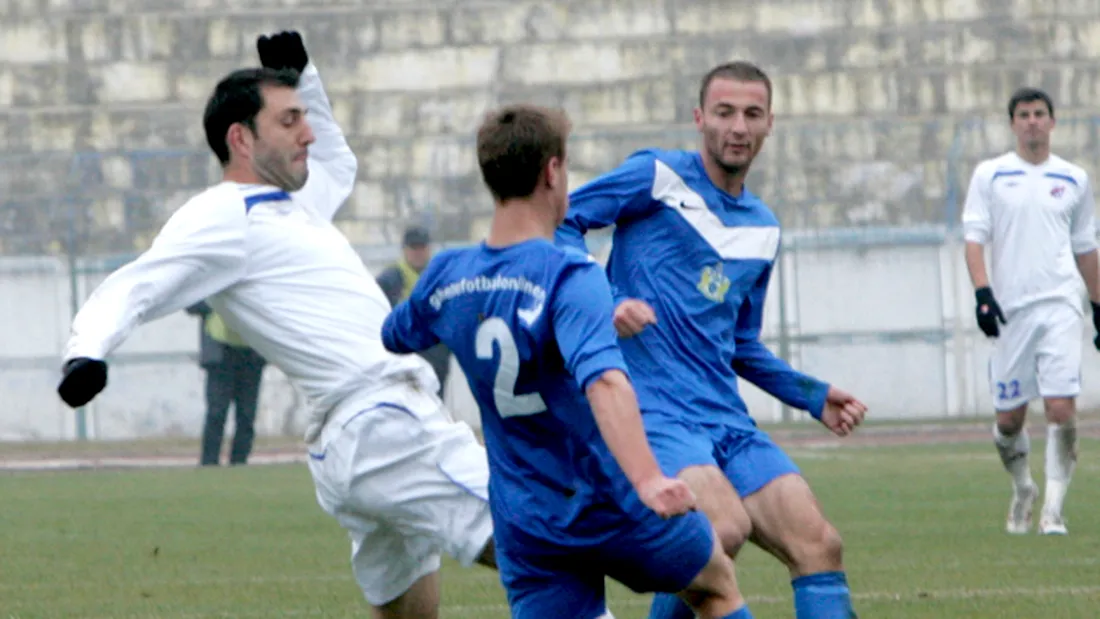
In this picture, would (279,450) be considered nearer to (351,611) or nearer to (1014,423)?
(1014,423)

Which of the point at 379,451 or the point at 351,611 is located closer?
the point at 379,451

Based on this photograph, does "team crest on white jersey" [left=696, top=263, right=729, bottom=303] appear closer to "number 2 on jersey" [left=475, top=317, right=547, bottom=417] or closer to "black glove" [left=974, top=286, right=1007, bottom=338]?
"number 2 on jersey" [left=475, top=317, right=547, bottom=417]

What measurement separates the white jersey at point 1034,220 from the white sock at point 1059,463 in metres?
0.75

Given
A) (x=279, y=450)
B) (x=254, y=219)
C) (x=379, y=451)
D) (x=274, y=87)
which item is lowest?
(x=279, y=450)

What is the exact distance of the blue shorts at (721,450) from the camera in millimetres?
6020

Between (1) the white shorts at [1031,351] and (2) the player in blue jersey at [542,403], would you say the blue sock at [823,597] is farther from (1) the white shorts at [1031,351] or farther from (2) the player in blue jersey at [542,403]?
(1) the white shorts at [1031,351]

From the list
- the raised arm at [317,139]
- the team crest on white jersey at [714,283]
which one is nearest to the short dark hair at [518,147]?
the team crest on white jersey at [714,283]

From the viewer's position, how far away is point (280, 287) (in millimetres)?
6039

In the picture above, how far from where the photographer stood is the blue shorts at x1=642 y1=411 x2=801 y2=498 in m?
6.02

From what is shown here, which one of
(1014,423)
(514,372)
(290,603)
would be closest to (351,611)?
(290,603)

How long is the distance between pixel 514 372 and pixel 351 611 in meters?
3.56

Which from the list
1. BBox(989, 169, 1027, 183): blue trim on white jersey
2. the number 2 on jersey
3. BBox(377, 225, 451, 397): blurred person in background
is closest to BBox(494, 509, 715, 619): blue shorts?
the number 2 on jersey

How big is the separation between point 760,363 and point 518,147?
6.60 ft

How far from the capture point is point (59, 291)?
2198cm
